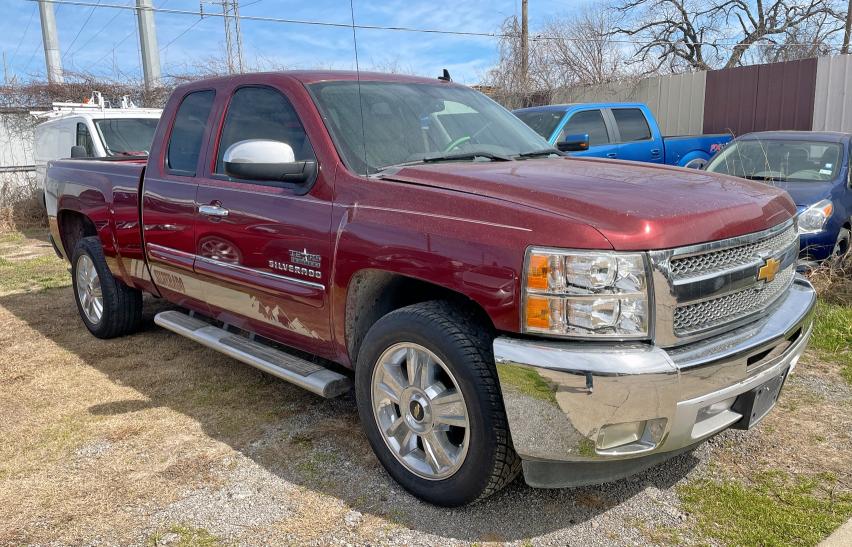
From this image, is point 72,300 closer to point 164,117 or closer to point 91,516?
point 164,117

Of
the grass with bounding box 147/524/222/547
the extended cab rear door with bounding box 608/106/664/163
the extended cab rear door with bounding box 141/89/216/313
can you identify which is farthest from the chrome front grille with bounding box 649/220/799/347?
the extended cab rear door with bounding box 608/106/664/163

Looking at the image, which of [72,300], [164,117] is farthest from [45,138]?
[164,117]

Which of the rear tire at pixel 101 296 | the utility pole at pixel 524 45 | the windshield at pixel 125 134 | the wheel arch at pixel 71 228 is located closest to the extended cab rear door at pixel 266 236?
the rear tire at pixel 101 296

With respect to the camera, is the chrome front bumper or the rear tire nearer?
the chrome front bumper

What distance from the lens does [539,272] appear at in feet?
7.91

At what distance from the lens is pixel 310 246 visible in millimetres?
3256

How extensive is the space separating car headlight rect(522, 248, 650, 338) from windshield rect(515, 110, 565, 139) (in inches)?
275

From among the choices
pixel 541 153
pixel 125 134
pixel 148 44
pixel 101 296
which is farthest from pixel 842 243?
pixel 148 44

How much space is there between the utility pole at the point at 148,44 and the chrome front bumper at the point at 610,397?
55.9 ft

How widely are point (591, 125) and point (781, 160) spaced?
2.93 m

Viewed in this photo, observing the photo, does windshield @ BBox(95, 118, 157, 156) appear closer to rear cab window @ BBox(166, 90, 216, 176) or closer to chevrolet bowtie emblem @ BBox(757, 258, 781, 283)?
rear cab window @ BBox(166, 90, 216, 176)

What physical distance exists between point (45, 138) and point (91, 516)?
10.7 metres

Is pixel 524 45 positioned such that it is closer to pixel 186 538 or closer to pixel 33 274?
pixel 33 274

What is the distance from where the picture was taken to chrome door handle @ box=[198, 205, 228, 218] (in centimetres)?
376
